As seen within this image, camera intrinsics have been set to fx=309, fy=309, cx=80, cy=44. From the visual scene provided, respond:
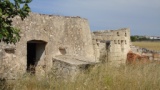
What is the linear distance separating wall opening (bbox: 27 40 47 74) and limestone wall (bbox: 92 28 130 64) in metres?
4.25

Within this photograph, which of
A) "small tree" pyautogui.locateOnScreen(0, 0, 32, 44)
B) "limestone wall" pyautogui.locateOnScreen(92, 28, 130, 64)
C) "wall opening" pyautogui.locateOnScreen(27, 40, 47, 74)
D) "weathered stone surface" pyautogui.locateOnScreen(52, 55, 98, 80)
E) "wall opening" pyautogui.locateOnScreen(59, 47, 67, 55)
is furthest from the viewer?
"limestone wall" pyautogui.locateOnScreen(92, 28, 130, 64)

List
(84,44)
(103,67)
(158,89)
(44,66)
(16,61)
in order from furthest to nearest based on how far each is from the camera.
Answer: (84,44) < (44,66) < (16,61) < (103,67) < (158,89)

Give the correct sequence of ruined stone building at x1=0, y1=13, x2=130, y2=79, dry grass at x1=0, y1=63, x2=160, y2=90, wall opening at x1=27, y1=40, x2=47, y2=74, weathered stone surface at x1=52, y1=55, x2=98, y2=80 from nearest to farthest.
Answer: dry grass at x1=0, y1=63, x2=160, y2=90, weathered stone surface at x1=52, y1=55, x2=98, y2=80, ruined stone building at x1=0, y1=13, x2=130, y2=79, wall opening at x1=27, y1=40, x2=47, y2=74

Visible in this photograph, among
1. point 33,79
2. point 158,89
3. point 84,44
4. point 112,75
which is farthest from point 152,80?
point 84,44

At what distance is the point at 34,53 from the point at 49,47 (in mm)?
1246

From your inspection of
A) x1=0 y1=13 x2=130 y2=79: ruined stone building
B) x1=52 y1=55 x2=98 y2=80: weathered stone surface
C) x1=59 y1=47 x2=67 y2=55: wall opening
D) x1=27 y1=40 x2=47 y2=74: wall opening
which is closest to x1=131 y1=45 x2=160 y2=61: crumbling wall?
x1=0 y1=13 x2=130 y2=79: ruined stone building

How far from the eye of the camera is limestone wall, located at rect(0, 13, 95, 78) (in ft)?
42.2

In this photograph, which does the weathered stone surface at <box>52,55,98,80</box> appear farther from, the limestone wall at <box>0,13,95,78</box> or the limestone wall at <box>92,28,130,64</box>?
the limestone wall at <box>92,28,130,64</box>

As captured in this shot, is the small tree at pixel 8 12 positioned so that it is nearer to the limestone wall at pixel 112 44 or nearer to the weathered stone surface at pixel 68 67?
the weathered stone surface at pixel 68 67

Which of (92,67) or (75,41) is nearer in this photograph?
(92,67)

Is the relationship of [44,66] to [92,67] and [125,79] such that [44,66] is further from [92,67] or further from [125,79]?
[125,79]

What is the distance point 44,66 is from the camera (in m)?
14.0

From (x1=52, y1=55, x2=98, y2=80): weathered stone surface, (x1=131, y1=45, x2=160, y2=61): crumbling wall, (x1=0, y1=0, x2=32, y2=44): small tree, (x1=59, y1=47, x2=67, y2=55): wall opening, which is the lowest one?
(x1=131, y1=45, x2=160, y2=61): crumbling wall

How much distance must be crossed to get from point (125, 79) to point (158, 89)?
1.04 m
